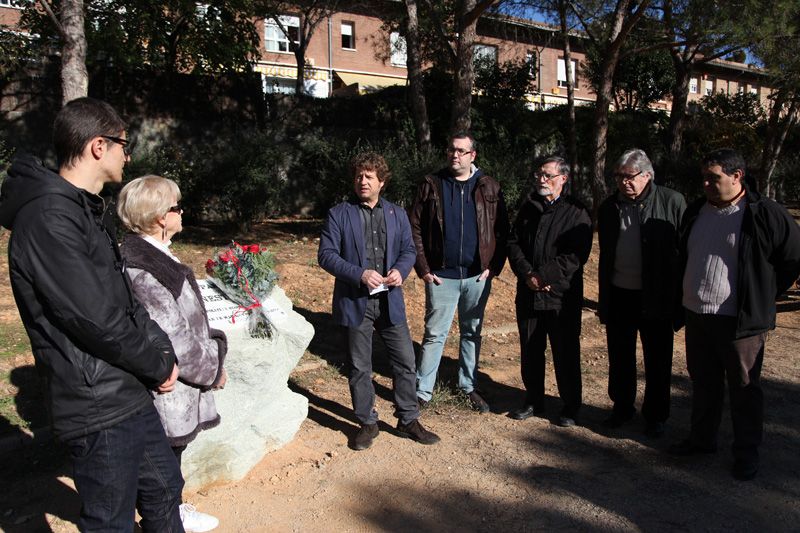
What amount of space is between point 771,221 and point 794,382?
8.39 feet

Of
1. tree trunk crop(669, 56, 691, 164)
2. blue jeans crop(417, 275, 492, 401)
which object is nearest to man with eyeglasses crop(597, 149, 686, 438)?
blue jeans crop(417, 275, 492, 401)

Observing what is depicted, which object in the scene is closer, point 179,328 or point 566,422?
point 179,328

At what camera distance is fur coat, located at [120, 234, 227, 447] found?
8.29 feet

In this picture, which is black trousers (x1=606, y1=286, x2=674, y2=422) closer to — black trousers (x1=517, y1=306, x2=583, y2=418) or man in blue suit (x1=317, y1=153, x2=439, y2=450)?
black trousers (x1=517, y1=306, x2=583, y2=418)

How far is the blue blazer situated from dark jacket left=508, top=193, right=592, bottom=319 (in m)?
0.91

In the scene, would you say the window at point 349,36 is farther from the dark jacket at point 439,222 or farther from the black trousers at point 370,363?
the black trousers at point 370,363

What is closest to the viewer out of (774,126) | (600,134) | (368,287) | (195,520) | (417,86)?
(195,520)

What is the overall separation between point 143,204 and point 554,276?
2750 millimetres

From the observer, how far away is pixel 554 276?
14.2 ft

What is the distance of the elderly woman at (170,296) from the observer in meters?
2.53

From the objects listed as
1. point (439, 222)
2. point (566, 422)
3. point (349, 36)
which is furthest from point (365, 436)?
point (349, 36)

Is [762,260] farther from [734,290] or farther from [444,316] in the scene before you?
[444,316]

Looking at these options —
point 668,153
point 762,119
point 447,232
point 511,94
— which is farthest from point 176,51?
point 762,119

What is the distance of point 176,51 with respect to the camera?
13586mm
